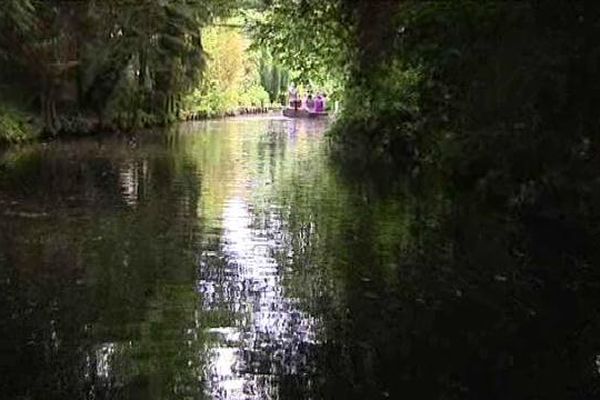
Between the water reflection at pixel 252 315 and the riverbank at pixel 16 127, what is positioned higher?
the riverbank at pixel 16 127

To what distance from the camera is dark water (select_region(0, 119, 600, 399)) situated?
6.33 meters

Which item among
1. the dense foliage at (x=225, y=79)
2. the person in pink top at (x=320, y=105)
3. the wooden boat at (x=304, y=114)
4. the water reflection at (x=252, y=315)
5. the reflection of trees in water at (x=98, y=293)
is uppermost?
the dense foliage at (x=225, y=79)

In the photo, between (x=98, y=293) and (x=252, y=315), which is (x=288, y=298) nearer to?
(x=252, y=315)

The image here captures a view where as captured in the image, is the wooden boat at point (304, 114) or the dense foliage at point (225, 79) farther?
the wooden boat at point (304, 114)

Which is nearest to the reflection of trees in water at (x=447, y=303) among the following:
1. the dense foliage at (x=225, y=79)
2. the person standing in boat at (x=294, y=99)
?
the dense foliage at (x=225, y=79)

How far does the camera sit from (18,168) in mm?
19062

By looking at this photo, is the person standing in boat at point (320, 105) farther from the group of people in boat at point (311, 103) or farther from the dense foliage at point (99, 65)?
the dense foliage at point (99, 65)

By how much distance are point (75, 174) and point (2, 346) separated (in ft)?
38.9

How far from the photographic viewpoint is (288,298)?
8.42 metres

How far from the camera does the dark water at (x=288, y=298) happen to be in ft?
20.8

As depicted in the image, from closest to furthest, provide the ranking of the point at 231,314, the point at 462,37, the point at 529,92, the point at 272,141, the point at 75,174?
the point at 462,37, the point at 231,314, the point at 529,92, the point at 75,174, the point at 272,141

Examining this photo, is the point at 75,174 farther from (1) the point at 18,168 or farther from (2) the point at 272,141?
(2) the point at 272,141

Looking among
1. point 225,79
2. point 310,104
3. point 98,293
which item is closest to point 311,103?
point 310,104

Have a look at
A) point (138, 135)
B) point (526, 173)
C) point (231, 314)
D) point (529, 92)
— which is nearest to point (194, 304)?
point (231, 314)
